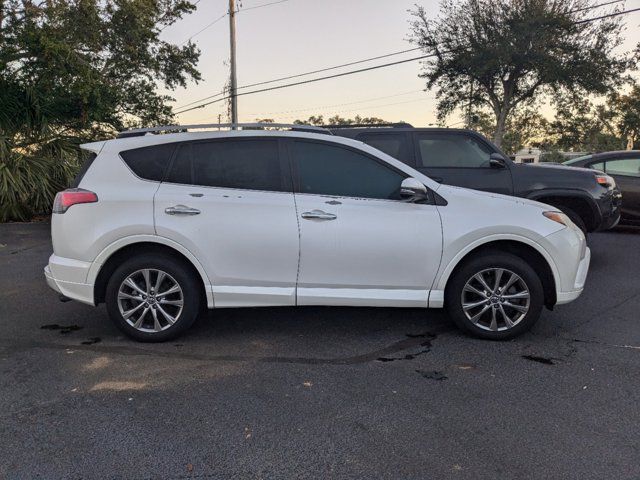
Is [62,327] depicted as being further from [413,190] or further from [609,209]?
[609,209]

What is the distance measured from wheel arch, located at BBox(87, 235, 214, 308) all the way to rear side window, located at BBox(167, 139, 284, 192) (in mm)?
547

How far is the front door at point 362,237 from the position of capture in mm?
4328

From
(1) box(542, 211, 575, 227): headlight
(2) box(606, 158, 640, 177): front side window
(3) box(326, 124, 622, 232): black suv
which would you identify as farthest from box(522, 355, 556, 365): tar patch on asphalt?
(2) box(606, 158, 640, 177): front side window

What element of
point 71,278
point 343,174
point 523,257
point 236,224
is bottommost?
point 71,278

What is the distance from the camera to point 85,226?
14.2 feet

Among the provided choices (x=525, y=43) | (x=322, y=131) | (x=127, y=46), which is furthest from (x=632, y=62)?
(x=322, y=131)

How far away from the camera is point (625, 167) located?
32.5 feet

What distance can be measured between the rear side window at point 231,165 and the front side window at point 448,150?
3572mm

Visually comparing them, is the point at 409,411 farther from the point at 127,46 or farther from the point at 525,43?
the point at 525,43

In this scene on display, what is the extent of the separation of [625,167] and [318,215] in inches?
317

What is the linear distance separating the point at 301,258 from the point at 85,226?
5.84ft

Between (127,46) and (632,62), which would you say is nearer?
(127,46)

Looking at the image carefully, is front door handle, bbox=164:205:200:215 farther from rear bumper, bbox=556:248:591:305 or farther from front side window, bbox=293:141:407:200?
rear bumper, bbox=556:248:591:305

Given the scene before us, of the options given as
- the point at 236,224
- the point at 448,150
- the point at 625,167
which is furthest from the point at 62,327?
the point at 625,167
